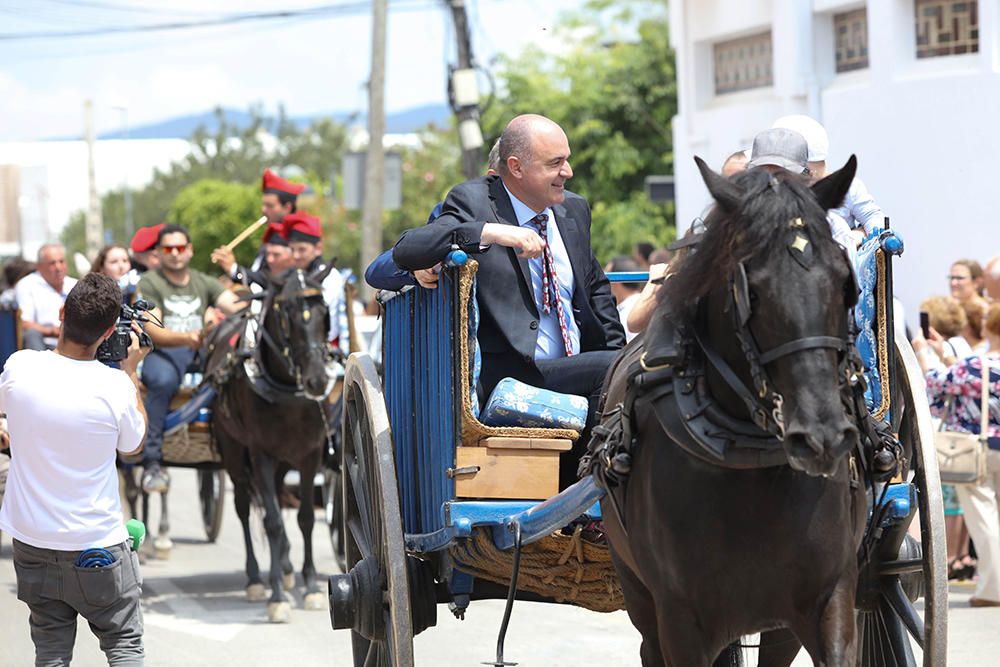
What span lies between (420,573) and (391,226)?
47425 mm

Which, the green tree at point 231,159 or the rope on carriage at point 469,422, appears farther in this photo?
the green tree at point 231,159

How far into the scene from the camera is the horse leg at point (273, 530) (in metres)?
10.5

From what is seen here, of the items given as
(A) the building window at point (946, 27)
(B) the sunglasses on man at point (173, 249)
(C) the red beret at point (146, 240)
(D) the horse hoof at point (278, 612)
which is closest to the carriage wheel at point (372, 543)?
(D) the horse hoof at point (278, 612)

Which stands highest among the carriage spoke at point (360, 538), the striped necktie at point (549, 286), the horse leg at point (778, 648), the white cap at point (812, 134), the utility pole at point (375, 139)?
the utility pole at point (375, 139)

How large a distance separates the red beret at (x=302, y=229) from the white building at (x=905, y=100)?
4.38 metres

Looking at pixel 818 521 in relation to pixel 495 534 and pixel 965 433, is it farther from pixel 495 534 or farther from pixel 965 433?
pixel 965 433

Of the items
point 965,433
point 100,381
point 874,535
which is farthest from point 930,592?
point 965,433

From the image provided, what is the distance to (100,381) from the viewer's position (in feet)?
20.1

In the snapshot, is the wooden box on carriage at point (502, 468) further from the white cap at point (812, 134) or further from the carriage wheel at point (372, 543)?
the white cap at point (812, 134)

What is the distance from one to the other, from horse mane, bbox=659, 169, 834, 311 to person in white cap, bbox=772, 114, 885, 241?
110 centimetres

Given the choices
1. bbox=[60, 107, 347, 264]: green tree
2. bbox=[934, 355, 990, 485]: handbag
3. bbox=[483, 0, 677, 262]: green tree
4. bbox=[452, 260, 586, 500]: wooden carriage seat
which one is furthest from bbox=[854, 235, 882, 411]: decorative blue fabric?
bbox=[60, 107, 347, 264]: green tree

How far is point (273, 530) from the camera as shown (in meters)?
11.0

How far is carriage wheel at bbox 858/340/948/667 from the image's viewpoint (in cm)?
515

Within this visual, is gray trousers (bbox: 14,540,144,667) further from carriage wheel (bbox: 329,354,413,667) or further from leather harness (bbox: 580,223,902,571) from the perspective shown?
leather harness (bbox: 580,223,902,571)
